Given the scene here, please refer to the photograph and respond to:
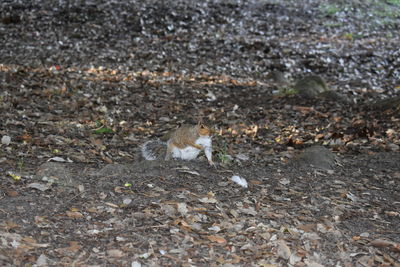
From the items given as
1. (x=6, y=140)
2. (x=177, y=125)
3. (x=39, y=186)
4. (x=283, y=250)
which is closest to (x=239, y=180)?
(x=283, y=250)

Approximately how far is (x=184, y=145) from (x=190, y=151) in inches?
4.1

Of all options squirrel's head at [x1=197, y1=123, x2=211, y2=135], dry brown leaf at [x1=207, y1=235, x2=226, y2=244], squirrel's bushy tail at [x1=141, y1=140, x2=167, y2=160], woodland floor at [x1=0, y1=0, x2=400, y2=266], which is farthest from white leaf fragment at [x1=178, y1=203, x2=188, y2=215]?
squirrel's bushy tail at [x1=141, y1=140, x2=167, y2=160]

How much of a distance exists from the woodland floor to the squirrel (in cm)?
11

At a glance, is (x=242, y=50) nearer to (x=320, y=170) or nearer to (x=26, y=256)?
(x=320, y=170)

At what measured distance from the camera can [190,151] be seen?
486cm

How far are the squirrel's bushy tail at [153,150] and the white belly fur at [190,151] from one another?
17 cm

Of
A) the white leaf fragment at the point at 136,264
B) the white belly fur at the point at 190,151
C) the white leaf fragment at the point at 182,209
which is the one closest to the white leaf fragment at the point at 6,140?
the white belly fur at the point at 190,151

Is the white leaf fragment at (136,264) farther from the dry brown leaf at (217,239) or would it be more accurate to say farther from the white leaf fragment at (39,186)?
the white leaf fragment at (39,186)

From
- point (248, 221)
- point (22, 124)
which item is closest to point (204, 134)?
point (248, 221)

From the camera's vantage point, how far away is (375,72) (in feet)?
33.8

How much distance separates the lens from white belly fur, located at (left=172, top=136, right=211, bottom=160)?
15.5ft

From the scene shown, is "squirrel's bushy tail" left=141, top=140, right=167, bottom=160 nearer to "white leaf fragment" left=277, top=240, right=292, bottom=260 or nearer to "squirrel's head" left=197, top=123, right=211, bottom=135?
"squirrel's head" left=197, top=123, right=211, bottom=135

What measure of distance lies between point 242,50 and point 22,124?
6.04 meters

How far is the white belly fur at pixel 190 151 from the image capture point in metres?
4.71
